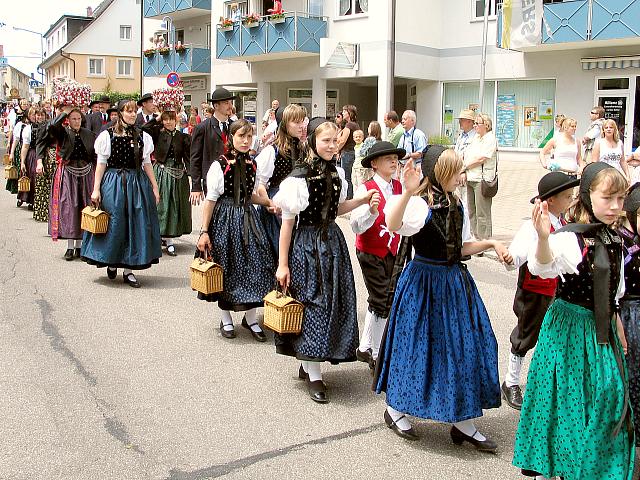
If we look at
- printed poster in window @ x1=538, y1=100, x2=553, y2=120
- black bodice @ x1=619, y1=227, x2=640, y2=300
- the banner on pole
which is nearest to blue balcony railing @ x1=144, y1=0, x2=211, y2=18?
the banner on pole

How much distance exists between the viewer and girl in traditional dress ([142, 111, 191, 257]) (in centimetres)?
1040

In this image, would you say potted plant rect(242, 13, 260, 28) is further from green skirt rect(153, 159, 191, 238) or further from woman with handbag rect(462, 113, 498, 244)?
woman with handbag rect(462, 113, 498, 244)

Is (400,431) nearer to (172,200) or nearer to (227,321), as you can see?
(227,321)

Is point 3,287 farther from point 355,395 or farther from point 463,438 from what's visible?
point 463,438

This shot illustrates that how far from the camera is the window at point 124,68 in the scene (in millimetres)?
61531

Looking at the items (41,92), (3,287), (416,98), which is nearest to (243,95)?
(416,98)

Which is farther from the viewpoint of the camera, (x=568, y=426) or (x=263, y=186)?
(x=263, y=186)

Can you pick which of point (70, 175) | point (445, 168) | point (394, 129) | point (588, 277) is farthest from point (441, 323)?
point (394, 129)

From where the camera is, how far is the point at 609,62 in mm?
21453

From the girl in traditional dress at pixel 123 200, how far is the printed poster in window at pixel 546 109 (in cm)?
1755

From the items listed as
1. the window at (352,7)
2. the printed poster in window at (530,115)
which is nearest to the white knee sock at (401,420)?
the printed poster in window at (530,115)

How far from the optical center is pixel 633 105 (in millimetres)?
21031

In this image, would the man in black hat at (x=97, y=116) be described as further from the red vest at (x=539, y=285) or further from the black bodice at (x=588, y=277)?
the black bodice at (x=588, y=277)

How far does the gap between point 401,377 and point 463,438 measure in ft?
1.69
